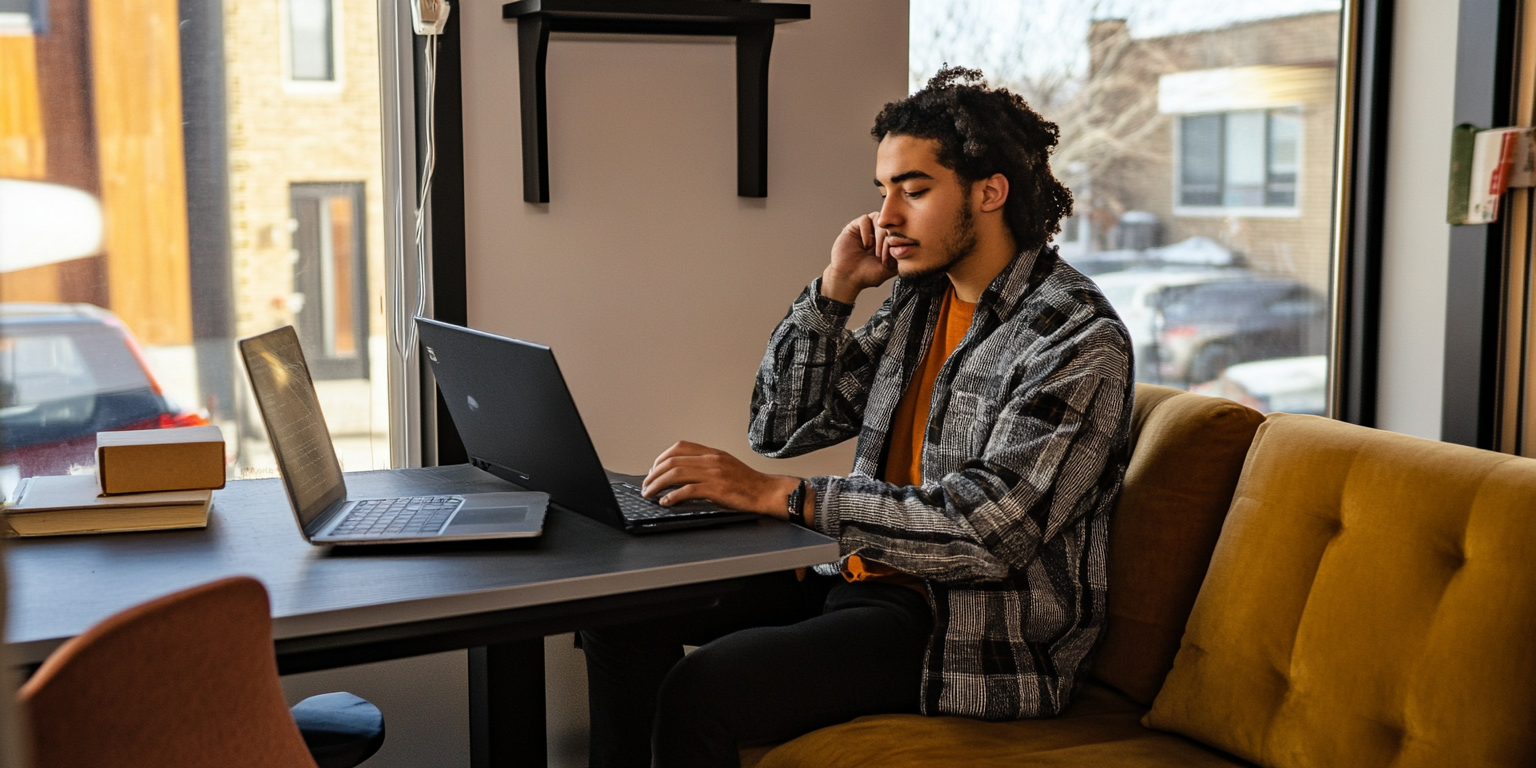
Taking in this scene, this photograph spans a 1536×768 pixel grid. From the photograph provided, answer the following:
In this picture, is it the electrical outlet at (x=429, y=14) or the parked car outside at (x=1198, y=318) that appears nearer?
the electrical outlet at (x=429, y=14)

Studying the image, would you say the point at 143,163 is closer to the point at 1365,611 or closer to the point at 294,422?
the point at 294,422

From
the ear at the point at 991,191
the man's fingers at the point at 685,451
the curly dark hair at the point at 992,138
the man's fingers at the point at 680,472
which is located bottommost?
the man's fingers at the point at 680,472

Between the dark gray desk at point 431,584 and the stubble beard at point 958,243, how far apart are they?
22.2 inches

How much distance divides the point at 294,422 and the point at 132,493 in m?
0.22

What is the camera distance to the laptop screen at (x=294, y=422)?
1327 mm

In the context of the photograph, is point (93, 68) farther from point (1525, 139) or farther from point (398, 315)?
point (1525, 139)

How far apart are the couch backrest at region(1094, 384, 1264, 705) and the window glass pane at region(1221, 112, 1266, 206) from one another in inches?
45.5

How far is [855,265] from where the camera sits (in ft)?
6.58

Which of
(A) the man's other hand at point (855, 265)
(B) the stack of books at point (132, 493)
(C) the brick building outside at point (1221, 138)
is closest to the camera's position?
(B) the stack of books at point (132, 493)

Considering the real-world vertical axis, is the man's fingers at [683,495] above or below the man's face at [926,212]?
below

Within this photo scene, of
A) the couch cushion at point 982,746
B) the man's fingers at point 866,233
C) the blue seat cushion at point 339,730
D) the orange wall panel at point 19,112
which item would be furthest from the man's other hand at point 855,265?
the orange wall panel at point 19,112

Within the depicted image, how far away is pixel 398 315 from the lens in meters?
2.13

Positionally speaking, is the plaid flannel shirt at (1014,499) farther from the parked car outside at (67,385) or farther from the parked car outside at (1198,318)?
the parked car outside at (67,385)

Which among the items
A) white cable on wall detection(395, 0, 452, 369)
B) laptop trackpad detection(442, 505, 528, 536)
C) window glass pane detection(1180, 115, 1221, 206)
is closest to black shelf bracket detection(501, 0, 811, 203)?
white cable on wall detection(395, 0, 452, 369)
